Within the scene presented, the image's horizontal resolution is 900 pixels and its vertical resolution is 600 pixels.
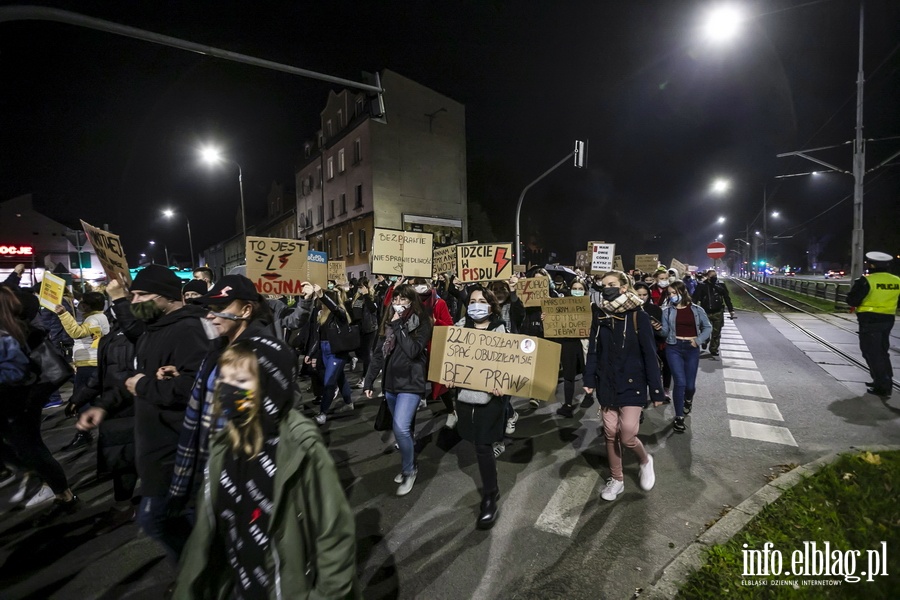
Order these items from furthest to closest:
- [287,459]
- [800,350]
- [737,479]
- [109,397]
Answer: [800,350]
[737,479]
[109,397]
[287,459]

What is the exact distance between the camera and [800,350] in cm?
1111

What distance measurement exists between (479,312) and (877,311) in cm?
683

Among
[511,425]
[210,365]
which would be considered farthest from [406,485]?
[210,365]

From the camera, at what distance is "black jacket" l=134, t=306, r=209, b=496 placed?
268 cm

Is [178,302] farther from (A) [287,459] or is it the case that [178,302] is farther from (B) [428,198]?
(B) [428,198]

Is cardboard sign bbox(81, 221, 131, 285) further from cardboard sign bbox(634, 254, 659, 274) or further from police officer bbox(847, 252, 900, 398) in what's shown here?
cardboard sign bbox(634, 254, 659, 274)

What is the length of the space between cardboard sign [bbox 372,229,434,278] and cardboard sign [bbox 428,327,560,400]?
357 cm

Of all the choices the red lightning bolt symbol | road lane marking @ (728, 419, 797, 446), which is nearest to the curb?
road lane marking @ (728, 419, 797, 446)

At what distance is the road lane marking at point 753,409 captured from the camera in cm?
629

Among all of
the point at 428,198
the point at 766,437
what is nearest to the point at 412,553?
the point at 766,437

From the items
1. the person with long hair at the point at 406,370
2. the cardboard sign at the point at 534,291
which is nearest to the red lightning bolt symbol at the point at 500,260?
the cardboard sign at the point at 534,291

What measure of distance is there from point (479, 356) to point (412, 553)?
165 cm

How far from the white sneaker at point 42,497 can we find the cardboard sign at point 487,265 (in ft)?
20.2

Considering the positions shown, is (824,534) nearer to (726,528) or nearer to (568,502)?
(726,528)
